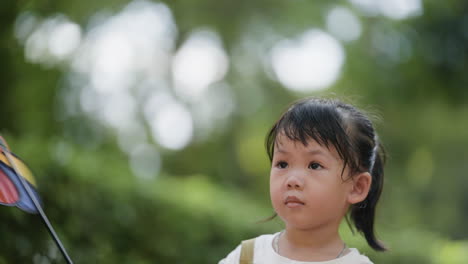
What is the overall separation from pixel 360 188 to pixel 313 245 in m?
0.25

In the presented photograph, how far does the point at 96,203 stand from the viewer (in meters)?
3.98

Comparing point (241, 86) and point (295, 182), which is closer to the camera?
point (295, 182)

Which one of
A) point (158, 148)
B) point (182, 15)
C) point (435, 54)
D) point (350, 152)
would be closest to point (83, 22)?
point (182, 15)

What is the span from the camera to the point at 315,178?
6.63ft

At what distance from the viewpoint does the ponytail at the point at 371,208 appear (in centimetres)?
234

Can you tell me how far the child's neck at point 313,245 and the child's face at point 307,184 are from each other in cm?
4

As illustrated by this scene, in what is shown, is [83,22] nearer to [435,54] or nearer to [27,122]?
[27,122]

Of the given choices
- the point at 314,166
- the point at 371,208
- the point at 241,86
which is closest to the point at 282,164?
the point at 314,166

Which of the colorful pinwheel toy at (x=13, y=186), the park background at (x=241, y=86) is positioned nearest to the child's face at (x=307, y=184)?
the colorful pinwheel toy at (x=13, y=186)

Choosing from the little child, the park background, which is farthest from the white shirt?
the park background

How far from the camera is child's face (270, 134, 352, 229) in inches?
79.3

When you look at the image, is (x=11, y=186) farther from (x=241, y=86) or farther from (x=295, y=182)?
(x=241, y=86)

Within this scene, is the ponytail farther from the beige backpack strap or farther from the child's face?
the beige backpack strap

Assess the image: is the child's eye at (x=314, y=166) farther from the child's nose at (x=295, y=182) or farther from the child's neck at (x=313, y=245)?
the child's neck at (x=313, y=245)
